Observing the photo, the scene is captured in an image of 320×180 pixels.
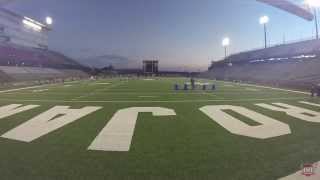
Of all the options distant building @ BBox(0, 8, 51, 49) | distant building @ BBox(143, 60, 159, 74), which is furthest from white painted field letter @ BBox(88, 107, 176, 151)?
distant building @ BBox(143, 60, 159, 74)

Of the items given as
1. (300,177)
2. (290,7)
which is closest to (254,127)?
(300,177)

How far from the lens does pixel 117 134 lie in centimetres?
854

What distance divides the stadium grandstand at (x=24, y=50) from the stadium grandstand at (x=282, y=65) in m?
32.6

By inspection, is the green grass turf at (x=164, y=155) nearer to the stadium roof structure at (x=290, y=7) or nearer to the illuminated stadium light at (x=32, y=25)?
the stadium roof structure at (x=290, y=7)

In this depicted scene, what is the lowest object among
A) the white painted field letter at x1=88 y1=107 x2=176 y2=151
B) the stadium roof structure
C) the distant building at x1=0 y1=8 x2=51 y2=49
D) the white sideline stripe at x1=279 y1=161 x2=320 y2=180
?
the white sideline stripe at x1=279 y1=161 x2=320 y2=180

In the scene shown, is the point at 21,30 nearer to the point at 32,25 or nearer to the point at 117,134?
the point at 32,25

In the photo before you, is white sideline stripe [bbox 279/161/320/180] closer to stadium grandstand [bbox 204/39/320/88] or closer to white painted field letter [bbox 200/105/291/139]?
white painted field letter [bbox 200/105/291/139]

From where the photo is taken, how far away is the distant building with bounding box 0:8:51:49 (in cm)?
6291

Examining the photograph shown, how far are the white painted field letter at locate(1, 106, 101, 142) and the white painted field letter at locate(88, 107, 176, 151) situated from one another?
52.7 inches

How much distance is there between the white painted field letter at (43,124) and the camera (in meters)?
8.45

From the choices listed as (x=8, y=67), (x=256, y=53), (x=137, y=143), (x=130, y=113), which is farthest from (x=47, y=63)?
(x=137, y=143)

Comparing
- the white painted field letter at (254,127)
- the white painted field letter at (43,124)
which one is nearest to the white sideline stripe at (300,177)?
the white painted field letter at (254,127)

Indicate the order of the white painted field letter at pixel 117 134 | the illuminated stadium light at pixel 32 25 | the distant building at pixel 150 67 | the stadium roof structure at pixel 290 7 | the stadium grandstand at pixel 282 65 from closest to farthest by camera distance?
the white painted field letter at pixel 117 134
the stadium roof structure at pixel 290 7
the stadium grandstand at pixel 282 65
the illuminated stadium light at pixel 32 25
the distant building at pixel 150 67

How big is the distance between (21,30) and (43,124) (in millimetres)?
68255
